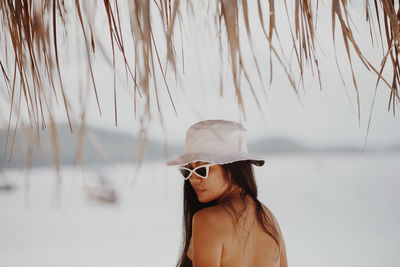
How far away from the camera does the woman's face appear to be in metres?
1.58

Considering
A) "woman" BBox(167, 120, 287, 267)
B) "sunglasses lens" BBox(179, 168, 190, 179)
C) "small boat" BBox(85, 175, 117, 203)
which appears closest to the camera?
"woman" BBox(167, 120, 287, 267)

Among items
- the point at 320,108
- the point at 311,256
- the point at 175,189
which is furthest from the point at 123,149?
the point at 311,256

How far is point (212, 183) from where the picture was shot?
159 cm

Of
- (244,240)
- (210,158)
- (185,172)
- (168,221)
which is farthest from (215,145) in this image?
(168,221)

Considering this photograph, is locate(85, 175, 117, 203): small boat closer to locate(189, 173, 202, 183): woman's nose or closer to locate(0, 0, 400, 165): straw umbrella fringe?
locate(189, 173, 202, 183): woman's nose

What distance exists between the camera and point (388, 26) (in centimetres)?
121

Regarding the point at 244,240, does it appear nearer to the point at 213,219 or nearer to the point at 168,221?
the point at 213,219

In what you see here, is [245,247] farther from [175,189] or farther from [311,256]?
[175,189]

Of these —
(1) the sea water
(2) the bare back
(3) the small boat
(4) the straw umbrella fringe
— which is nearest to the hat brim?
(2) the bare back

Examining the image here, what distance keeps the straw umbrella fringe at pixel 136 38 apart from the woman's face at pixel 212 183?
1.78ft

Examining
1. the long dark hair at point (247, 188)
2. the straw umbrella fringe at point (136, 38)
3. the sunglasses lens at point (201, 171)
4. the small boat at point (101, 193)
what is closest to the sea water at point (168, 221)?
the small boat at point (101, 193)

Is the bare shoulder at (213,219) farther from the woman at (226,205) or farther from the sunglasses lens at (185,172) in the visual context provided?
the sunglasses lens at (185,172)

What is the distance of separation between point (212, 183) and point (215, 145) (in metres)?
0.14

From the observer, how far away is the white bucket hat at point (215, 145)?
1.54 meters
